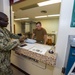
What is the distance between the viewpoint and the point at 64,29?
88 centimetres

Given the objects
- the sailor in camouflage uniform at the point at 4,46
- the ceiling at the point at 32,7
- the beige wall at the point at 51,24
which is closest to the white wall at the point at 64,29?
the sailor in camouflage uniform at the point at 4,46

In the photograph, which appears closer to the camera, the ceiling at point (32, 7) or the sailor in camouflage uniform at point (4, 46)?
the sailor in camouflage uniform at point (4, 46)

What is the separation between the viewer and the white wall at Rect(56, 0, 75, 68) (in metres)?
0.84

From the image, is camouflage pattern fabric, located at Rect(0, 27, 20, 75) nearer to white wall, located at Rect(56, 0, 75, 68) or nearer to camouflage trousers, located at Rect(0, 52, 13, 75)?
camouflage trousers, located at Rect(0, 52, 13, 75)

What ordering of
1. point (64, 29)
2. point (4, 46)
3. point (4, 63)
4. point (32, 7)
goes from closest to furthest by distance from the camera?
point (64, 29) → point (4, 46) → point (4, 63) → point (32, 7)

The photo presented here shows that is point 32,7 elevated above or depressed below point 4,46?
above

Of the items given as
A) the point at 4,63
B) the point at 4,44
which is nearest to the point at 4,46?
the point at 4,44

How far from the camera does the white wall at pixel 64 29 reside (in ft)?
2.75

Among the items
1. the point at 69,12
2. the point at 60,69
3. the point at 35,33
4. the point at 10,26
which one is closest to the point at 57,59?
the point at 60,69

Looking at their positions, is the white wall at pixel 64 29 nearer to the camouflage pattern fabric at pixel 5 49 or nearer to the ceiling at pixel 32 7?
the camouflage pattern fabric at pixel 5 49

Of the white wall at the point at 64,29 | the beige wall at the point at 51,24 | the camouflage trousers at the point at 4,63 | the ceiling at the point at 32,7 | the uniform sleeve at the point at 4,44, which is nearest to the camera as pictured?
the white wall at the point at 64,29

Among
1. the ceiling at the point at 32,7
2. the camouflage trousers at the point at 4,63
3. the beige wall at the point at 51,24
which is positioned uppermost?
the ceiling at the point at 32,7

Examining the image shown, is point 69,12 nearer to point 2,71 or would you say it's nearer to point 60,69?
point 60,69

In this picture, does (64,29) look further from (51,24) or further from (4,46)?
(51,24)
